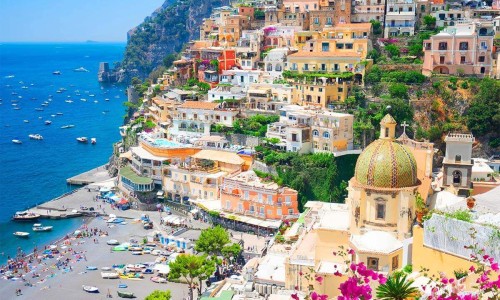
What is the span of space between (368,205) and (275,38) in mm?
50741

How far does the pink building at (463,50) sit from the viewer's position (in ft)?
187

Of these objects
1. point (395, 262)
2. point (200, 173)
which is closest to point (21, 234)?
point (200, 173)

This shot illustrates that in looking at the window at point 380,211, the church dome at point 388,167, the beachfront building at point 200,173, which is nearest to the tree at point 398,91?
the beachfront building at point 200,173

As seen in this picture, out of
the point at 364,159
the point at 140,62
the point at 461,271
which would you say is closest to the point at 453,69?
the point at 364,159

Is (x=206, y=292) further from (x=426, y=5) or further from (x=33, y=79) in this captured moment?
(x=33, y=79)

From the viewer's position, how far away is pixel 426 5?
71.1 meters

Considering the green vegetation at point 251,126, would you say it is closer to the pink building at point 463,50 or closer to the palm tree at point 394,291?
the pink building at point 463,50

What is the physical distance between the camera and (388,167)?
27.7 meters

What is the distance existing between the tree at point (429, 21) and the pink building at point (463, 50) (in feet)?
31.0

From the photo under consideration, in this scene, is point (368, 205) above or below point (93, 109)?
above

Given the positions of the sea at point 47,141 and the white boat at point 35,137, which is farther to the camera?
the white boat at point 35,137

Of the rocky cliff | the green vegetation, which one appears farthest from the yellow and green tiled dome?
the rocky cliff

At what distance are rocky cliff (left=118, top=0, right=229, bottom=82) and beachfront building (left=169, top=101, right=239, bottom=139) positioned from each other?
346ft

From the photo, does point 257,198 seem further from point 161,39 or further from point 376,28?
point 161,39
